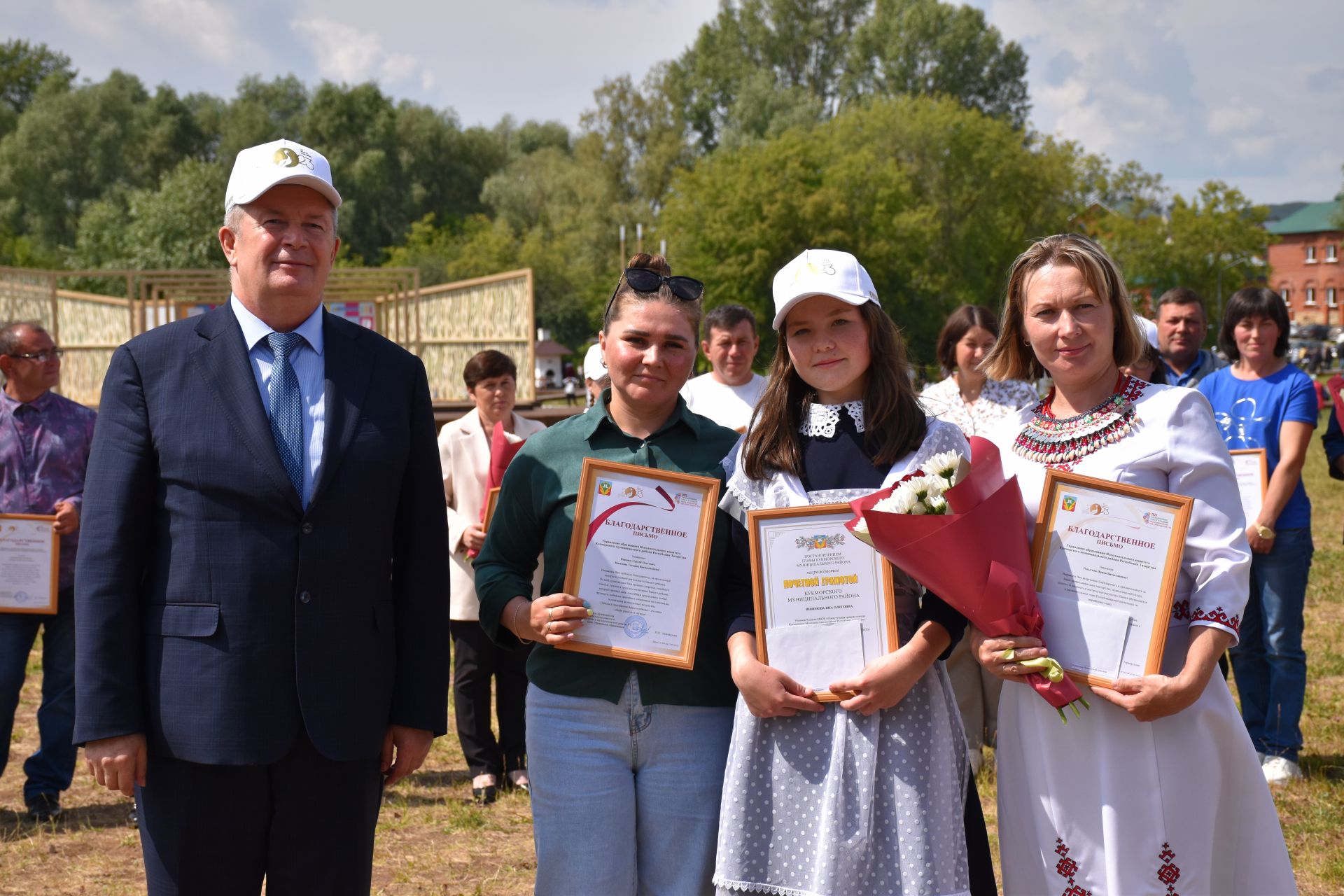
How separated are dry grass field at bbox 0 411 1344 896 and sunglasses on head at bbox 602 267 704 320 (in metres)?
3.11

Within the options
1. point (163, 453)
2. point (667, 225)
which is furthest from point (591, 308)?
point (163, 453)

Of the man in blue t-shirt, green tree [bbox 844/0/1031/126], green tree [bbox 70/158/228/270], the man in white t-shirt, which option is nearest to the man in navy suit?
the man in white t-shirt

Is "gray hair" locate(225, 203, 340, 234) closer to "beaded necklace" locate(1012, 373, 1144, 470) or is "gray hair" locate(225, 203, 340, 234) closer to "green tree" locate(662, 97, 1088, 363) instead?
"beaded necklace" locate(1012, 373, 1144, 470)

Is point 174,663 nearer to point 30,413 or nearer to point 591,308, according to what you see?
point 30,413

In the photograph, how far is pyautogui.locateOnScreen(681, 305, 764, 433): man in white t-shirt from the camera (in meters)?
7.19

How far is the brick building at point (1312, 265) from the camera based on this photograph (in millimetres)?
101812

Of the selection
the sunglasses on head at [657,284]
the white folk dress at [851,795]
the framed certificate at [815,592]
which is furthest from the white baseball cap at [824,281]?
the framed certificate at [815,592]

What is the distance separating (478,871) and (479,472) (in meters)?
2.24

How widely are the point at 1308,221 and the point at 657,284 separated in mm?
118603

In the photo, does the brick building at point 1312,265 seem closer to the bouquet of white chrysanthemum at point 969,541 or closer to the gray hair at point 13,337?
the gray hair at point 13,337

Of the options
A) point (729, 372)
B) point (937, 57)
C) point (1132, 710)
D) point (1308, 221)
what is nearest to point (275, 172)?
point (1132, 710)

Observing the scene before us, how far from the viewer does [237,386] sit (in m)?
3.04

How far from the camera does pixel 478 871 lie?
561 cm

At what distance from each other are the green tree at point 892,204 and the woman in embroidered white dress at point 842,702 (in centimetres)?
4623
